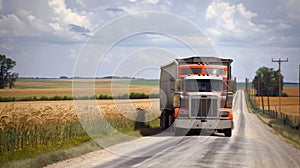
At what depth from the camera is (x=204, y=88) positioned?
2377 cm

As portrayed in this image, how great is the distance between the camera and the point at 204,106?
23.4 m

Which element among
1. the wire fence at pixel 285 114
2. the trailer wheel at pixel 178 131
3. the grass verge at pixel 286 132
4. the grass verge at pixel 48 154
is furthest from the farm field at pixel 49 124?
the wire fence at pixel 285 114

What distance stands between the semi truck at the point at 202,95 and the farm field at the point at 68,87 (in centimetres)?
408

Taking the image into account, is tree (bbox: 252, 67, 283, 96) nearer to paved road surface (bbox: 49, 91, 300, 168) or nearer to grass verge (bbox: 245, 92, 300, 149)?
grass verge (bbox: 245, 92, 300, 149)

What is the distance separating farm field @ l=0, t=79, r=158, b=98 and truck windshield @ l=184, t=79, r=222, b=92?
14.7ft

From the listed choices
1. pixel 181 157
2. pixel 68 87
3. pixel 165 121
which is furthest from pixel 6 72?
pixel 181 157

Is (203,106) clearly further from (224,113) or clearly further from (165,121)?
(165,121)

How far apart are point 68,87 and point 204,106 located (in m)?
44.3

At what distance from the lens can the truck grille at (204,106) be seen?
23375 mm

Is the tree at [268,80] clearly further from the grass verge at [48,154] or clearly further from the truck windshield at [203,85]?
the grass verge at [48,154]

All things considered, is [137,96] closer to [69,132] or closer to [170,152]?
[69,132]

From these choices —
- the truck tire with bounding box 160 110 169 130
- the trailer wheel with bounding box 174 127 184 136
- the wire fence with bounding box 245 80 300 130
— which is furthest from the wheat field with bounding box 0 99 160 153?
the wire fence with bounding box 245 80 300 130

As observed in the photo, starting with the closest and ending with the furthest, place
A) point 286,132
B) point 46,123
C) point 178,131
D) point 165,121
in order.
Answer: point 46,123 → point 178,131 → point 165,121 → point 286,132

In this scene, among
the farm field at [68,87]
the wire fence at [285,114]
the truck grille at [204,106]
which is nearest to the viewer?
the truck grille at [204,106]
